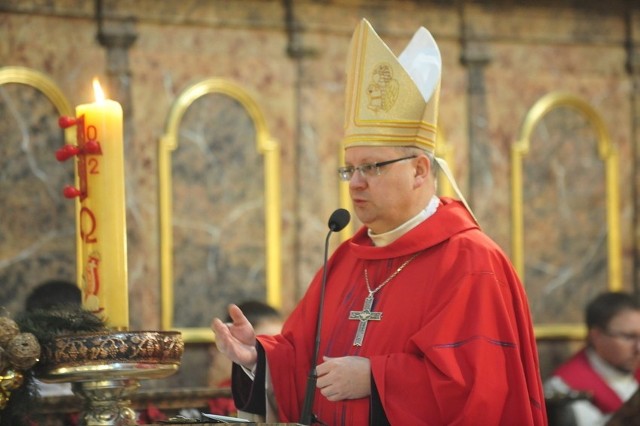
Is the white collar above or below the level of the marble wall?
below

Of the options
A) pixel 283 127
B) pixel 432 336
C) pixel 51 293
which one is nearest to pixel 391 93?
pixel 432 336

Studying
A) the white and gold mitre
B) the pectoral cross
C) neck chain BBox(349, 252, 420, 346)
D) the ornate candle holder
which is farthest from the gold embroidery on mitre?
the ornate candle holder

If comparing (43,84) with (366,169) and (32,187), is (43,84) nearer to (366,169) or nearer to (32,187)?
(32,187)

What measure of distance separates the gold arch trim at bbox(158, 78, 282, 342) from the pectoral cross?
256 centimetres

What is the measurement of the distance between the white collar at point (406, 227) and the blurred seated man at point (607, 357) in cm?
300

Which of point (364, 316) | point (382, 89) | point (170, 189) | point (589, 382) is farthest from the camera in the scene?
point (589, 382)

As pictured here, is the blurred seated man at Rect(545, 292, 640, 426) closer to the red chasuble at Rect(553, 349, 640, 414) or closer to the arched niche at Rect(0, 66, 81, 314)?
the red chasuble at Rect(553, 349, 640, 414)

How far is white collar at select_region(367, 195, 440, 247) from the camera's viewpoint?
4816 mm

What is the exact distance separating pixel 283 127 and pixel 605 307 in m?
2.07

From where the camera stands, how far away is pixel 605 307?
25.4 feet

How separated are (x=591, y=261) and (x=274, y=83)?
224 centimetres

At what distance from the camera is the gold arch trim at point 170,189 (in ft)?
23.8

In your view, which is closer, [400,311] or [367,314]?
[400,311]

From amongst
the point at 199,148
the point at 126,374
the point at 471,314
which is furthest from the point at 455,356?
the point at 199,148
